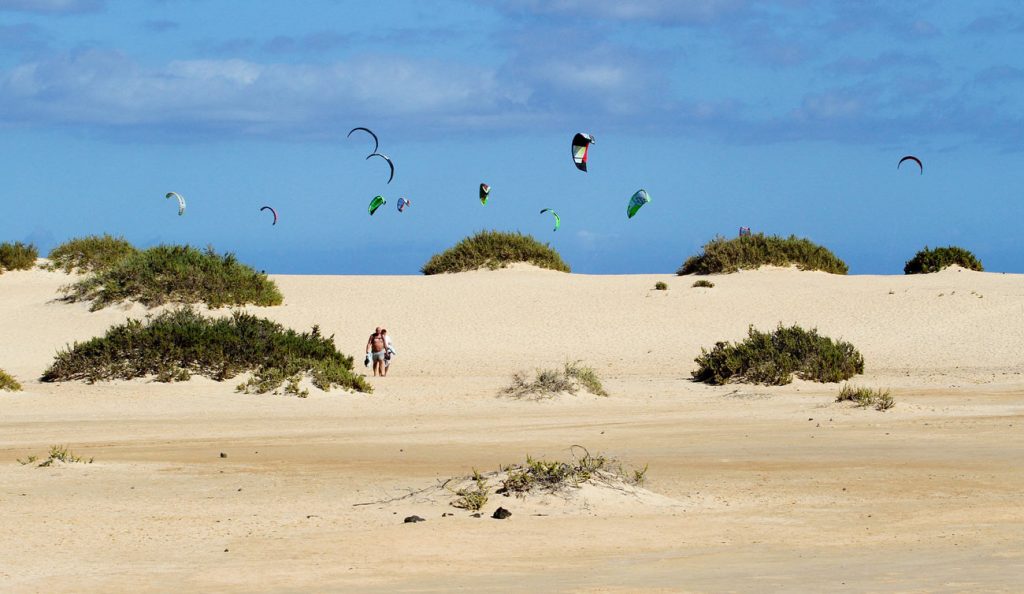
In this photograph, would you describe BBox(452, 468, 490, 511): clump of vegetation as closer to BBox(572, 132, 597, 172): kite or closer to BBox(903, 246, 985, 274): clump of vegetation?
BBox(572, 132, 597, 172): kite

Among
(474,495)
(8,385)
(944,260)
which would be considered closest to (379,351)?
(8,385)

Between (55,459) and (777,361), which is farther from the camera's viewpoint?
(777,361)

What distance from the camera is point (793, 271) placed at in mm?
44625

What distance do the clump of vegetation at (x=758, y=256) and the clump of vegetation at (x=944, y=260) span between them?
2.98m

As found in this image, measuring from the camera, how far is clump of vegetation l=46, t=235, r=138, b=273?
43.4m

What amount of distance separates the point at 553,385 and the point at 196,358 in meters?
6.56

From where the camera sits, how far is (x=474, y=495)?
38.8 feet

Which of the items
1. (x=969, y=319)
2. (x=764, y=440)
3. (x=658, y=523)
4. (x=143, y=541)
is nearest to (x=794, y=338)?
(x=764, y=440)

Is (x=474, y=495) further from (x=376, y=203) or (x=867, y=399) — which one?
(x=376, y=203)

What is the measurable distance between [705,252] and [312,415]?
25346 millimetres

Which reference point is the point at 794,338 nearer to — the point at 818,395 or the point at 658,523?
the point at 818,395

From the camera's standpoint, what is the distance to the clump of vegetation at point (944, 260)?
153 feet

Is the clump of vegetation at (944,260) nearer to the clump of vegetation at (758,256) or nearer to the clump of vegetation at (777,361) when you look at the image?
the clump of vegetation at (758,256)

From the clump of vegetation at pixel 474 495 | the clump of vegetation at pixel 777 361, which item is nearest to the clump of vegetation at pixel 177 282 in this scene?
the clump of vegetation at pixel 777 361
